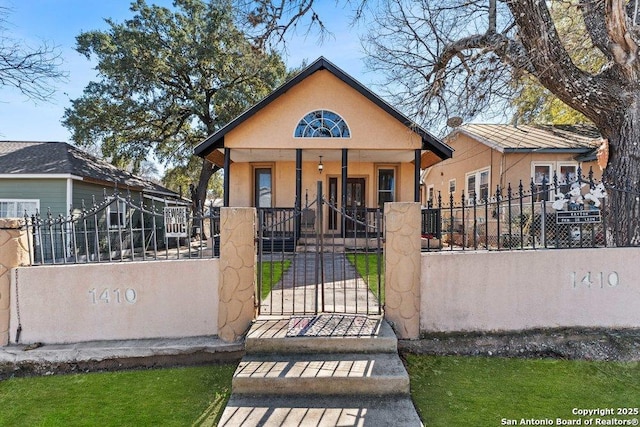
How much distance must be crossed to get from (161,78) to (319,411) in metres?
21.3

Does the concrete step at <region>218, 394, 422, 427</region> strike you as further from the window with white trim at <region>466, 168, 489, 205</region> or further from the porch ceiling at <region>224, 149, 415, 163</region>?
the window with white trim at <region>466, 168, 489, 205</region>

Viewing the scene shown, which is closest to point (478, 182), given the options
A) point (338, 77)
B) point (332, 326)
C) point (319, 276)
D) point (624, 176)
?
point (338, 77)

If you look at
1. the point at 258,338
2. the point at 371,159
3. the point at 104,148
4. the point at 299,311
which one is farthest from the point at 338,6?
the point at 104,148

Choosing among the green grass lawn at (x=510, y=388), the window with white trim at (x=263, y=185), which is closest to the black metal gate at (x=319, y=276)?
the green grass lawn at (x=510, y=388)

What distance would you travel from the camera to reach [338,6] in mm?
8336

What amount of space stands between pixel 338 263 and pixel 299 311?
4.54 meters

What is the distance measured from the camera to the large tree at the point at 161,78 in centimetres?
1889

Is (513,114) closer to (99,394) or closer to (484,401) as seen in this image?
(484,401)

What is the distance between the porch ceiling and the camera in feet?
40.9

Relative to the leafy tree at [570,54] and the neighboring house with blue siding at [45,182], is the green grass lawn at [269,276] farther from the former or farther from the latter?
the neighboring house with blue siding at [45,182]

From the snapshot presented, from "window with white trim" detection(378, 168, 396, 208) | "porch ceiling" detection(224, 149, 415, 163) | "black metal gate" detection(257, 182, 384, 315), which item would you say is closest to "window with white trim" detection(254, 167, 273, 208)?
"porch ceiling" detection(224, 149, 415, 163)

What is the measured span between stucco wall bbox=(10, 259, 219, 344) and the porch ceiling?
8.32 meters

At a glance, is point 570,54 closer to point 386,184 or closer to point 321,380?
point 386,184

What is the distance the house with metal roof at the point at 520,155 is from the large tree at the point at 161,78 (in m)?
11.8
